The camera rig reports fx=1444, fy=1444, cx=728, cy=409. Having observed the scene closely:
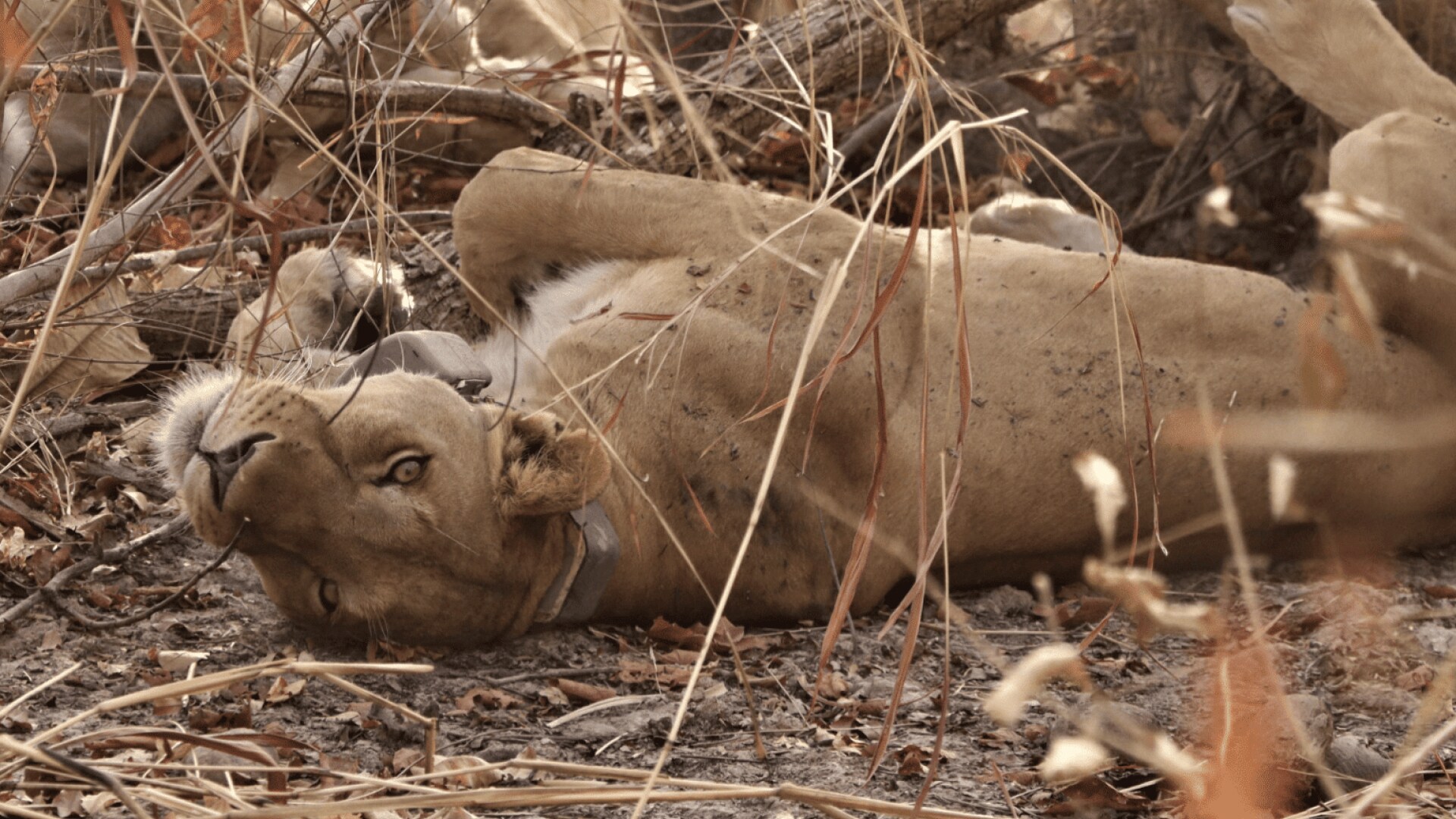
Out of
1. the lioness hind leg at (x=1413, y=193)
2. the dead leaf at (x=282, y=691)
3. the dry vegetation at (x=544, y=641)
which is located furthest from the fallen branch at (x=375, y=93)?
the lioness hind leg at (x=1413, y=193)

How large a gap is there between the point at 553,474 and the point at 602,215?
116 centimetres

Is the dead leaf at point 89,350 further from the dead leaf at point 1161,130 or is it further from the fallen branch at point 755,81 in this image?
the dead leaf at point 1161,130

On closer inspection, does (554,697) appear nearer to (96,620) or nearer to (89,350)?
(96,620)

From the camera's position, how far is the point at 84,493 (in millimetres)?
3645

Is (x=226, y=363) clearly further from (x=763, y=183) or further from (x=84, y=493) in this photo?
(x=763, y=183)

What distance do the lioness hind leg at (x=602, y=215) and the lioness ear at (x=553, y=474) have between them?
2.71 ft

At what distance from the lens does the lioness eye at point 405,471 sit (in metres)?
3.02

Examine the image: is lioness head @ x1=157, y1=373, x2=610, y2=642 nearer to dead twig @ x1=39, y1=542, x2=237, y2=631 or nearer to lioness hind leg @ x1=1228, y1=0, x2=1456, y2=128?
dead twig @ x1=39, y1=542, x2=237, y2=631

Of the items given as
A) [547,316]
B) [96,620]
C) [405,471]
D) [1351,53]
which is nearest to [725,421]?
[547,316]

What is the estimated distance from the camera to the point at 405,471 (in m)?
3.02

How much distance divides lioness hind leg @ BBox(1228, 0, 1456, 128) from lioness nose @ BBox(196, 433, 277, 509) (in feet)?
11.4

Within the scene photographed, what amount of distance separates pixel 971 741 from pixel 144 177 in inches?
152

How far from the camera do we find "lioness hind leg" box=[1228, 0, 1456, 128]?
4.62 metres

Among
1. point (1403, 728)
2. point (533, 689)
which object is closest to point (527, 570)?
point (533, 689)
